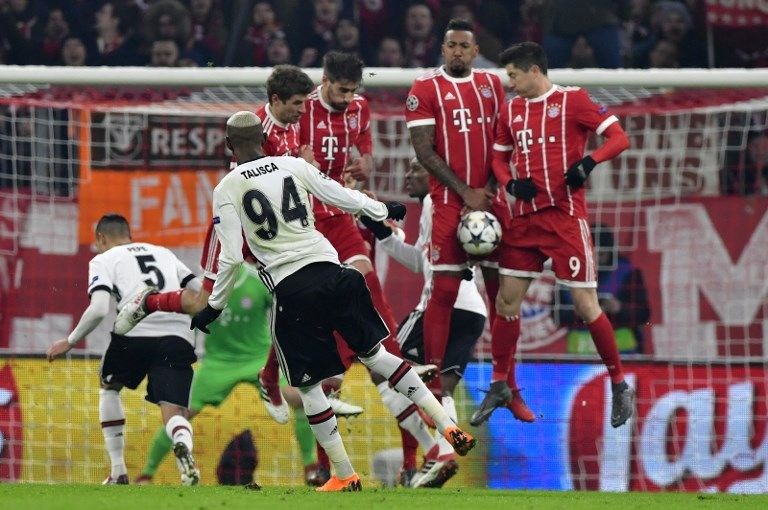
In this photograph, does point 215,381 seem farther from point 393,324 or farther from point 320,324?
point 320,324

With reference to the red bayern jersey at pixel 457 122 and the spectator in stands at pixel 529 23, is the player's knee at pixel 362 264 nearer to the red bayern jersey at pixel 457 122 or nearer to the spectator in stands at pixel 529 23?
the red bayern jersey at pixel 457 122

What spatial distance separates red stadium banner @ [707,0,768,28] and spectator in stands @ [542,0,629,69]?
37.5 inches

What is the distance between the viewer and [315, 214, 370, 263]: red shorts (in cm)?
994

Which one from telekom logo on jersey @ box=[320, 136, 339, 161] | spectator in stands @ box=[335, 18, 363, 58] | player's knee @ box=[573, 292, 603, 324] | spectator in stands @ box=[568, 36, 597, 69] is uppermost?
spectator in stands @ box=[335, 18, 363, 58]

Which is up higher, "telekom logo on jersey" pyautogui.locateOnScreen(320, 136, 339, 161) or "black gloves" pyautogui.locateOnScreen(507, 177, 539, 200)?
"telekom logo on jersey" pyautogui.locateOnScreen(320, 136, 339, 161)

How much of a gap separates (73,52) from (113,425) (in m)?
5.60

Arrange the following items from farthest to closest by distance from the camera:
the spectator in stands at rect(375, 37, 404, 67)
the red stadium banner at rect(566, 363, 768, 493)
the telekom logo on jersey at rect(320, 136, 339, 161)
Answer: the spectator in stands at rect(375, 37, 404, 67) → the red stadium banner at rect(566, 363, 768, 493) → the telekom logo on jersey at rect(320, 136, 339, 161)

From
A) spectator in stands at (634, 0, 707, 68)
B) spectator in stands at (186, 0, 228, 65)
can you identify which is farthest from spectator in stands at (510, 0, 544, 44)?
spectator in stands at (186, 0, 228, 65)

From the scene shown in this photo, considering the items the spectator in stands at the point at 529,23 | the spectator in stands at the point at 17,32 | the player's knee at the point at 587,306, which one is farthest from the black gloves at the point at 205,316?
the spectator in stands at the point at 17,32

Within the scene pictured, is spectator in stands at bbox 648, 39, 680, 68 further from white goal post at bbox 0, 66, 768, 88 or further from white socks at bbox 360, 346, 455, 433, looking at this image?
white socks at bbox 360, 346, 455, 433

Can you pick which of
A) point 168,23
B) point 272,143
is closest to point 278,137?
point 272,143

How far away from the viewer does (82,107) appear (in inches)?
479

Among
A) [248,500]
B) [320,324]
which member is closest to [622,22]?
[320,324]

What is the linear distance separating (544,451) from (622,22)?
16.2 ft
